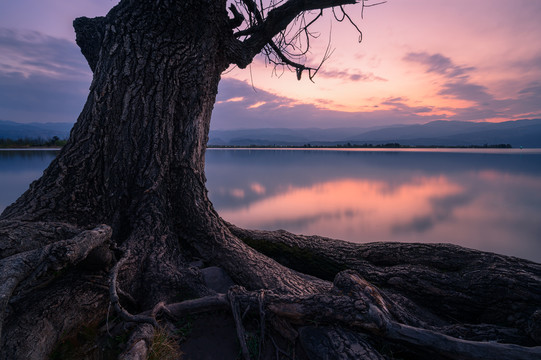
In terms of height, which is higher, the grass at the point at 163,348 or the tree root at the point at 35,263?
the tree root at the point at 35,263

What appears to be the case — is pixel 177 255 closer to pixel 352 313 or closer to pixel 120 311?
pixel 120 311

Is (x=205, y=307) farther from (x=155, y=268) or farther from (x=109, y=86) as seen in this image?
(x=109, y=86)

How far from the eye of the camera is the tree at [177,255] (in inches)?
84.7

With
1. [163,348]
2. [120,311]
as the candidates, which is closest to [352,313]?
[163,348]

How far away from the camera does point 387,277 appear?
12.0 feet

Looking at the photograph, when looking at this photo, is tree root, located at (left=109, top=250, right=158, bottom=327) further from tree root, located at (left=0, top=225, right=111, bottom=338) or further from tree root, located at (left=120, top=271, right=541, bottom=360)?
tree root, located at (left=0, top=225, right=111, bottom=338)

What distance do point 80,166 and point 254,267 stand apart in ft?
8.36

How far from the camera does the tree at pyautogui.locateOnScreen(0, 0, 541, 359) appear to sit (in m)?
2.15

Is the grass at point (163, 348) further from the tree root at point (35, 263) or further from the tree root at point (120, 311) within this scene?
the tree root at point (35, 263)

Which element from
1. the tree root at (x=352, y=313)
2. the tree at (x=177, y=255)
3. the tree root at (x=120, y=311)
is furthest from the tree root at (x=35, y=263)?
the tree root at (x=352, y=313)

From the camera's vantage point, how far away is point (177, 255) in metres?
3.45

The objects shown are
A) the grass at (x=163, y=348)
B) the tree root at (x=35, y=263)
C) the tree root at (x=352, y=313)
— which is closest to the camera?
the tree root at (x=35, y=263)

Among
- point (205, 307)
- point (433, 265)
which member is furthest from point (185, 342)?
point (433, 265)

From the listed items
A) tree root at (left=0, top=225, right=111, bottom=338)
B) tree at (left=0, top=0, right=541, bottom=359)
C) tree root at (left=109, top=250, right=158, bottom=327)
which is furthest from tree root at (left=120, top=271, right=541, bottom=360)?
tree root at (left=0, top=225, right=111, bottom=338)
